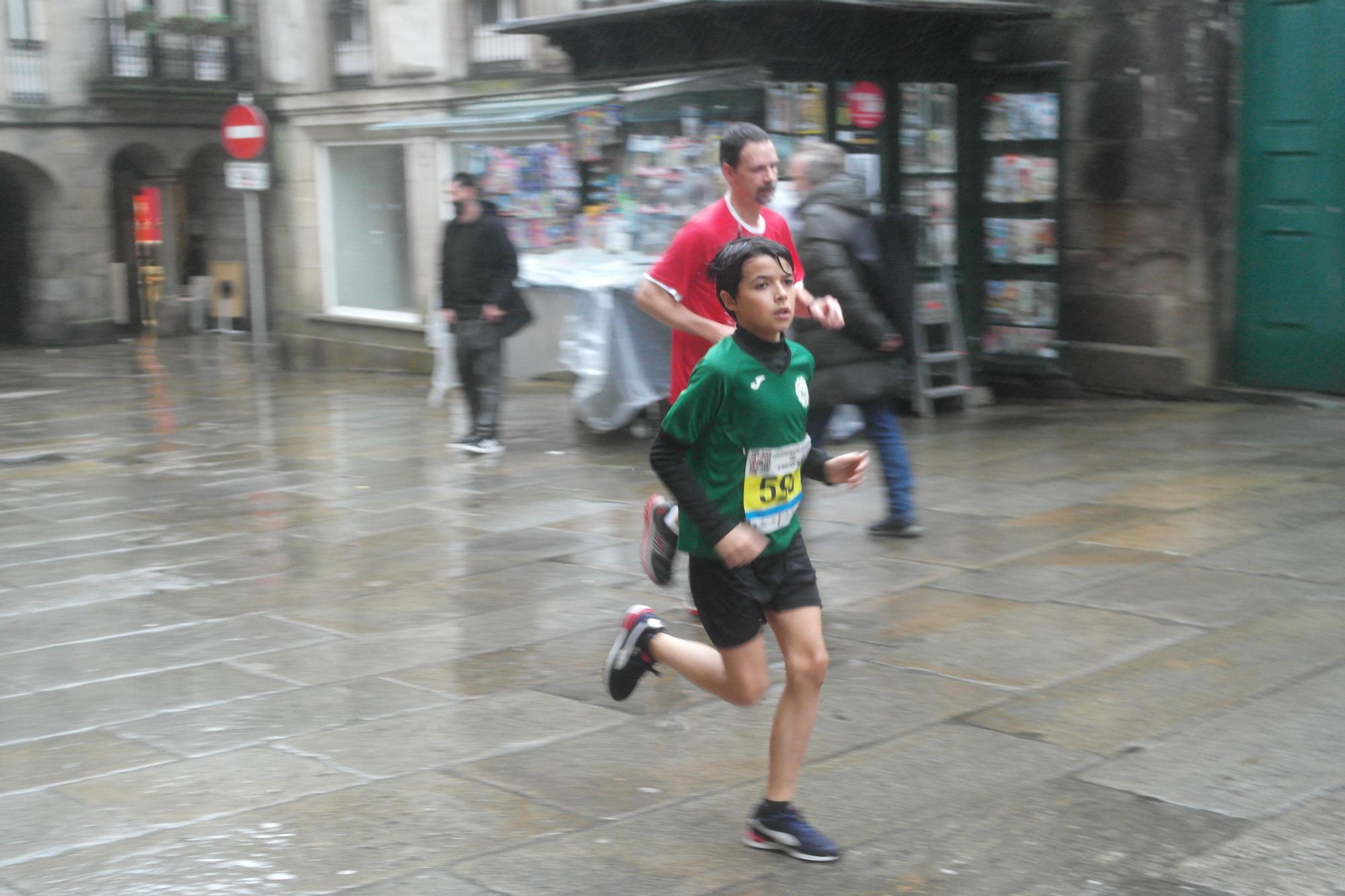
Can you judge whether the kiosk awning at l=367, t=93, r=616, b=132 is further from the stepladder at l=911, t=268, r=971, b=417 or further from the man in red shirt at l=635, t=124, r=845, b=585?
the man in red shirt at l=635, t=124, r=845, b=585

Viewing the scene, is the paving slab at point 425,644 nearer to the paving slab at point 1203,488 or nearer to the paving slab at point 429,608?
the paving slab at point 429,608

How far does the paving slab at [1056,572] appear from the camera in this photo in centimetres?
599

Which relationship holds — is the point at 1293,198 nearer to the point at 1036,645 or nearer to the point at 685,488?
the point at 1036,645

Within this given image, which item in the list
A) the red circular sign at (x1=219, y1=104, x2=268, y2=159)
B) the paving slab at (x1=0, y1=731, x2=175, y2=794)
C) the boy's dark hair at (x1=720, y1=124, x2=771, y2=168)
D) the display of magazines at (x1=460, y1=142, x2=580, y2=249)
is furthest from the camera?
the red circular sign at (x1=219, y1=104, x2=268, y2=159)

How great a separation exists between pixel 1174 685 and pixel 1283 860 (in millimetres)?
1295

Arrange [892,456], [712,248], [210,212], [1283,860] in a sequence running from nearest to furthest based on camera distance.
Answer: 1. [1283,860]
2. [712,248]
3. [892,456]
4. [210,212]

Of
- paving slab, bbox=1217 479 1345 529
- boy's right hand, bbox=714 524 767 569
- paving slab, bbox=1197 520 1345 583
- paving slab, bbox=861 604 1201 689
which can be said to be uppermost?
boy's right hand, bbox=714 524 767 569

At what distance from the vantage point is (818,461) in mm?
3867

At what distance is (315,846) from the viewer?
12.2 feet

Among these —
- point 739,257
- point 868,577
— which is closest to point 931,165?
point 868,577

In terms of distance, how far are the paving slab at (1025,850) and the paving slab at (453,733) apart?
1149 mm

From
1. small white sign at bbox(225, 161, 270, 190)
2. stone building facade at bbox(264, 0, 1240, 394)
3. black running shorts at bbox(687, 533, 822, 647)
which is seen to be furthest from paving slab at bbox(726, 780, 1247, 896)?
small white sign at bbox(225, 161, 270, 190)

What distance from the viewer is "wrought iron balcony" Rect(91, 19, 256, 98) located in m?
24.8

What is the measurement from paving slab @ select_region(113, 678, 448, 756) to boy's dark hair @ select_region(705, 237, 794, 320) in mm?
1916
